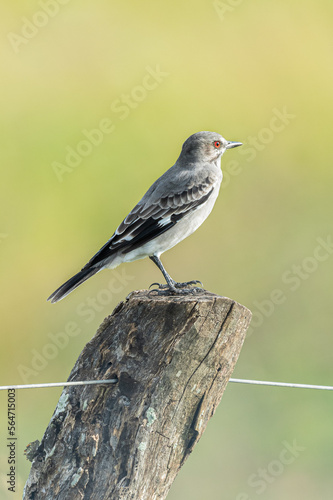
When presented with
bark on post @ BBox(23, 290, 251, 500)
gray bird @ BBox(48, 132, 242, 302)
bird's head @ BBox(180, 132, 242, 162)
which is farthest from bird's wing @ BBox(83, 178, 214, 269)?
bark on post @ BBox(23, 290, 251, 500)

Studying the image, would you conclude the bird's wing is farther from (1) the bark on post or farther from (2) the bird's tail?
(1) the bark on post

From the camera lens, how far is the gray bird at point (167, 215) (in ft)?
14.7

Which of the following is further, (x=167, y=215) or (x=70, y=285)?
(x=167, y=215)

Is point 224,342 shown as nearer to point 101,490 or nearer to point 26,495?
point 101,490

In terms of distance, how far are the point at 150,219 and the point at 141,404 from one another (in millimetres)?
2002

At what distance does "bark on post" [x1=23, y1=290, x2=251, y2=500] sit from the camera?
2.86 meters

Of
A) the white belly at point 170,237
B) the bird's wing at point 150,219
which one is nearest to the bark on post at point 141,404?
the bird's wing at point 150,219

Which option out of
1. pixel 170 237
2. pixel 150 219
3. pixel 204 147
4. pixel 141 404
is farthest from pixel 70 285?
pixel 204 147

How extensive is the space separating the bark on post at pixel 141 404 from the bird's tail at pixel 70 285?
1222 mm

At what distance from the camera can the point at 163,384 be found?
2.92 m

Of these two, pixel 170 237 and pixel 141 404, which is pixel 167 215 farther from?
pixel 141 404

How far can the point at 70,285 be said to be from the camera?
4328mm

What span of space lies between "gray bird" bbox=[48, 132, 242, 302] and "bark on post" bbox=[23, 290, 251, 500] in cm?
114

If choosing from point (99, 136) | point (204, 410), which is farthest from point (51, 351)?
point (204, 410)
